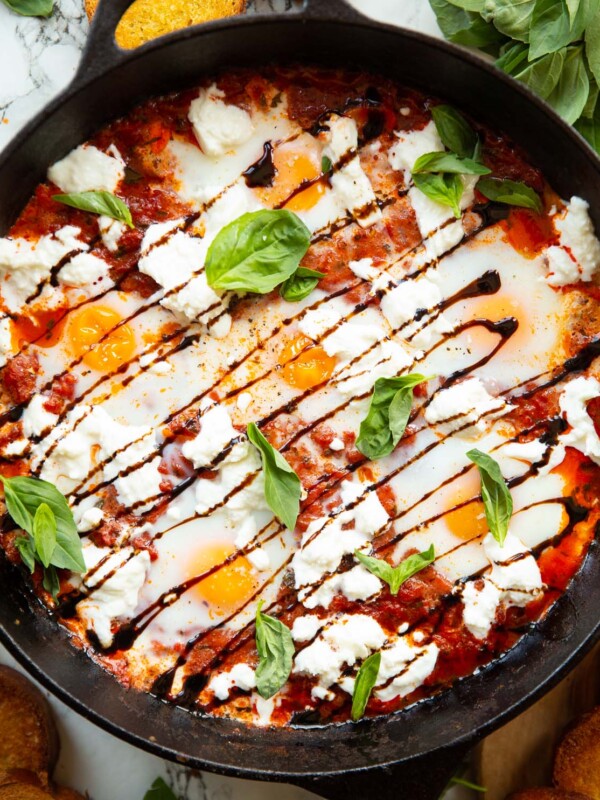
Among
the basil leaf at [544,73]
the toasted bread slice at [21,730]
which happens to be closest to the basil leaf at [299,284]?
the basil leaf at [544,73]

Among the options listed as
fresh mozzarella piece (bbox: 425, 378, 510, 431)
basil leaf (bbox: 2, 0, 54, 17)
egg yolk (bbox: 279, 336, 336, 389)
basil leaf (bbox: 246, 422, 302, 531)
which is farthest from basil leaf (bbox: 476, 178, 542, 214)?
basil leaf (bbox: 2, 0, 54, 17)

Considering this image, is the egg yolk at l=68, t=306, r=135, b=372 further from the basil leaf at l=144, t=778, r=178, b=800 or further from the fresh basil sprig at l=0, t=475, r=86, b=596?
the basil leaf at l=144, t=778, r=178, b=800

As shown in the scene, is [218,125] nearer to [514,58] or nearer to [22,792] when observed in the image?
[514,58]

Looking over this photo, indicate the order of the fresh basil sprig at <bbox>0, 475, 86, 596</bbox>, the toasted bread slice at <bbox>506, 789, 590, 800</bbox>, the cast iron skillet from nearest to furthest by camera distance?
the cast iron skillet → the fresh basil sprig at <bbox>0, 475, 86, 596</bbox> → the toasted bread slice at <bbox>506, 789, 590, 800</bbox>

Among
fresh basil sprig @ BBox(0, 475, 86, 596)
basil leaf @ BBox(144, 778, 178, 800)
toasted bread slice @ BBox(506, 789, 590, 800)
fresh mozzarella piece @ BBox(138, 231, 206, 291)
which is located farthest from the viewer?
basil leaf @ BBox(144, 778, 178, 800)

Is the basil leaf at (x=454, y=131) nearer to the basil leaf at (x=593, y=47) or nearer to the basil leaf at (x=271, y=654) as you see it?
the basil leaf at (x=593, y=47)

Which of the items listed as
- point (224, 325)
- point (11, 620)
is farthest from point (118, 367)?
point (11, 620)
